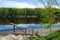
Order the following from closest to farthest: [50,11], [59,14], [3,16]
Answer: [59,14] < [50,11] < [3,16]

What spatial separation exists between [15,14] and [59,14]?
139 feet

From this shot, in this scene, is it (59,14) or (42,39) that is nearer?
(42,39)

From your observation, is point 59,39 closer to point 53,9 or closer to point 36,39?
point 36,39

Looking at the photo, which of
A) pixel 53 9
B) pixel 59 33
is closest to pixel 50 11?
pixel 53 9

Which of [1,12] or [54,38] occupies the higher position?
[54,38]

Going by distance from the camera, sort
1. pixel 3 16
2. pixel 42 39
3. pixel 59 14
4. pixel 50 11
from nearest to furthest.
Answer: pixel 42 39 < pixel 59 14 < pixel 50 11 < pixel 3 16

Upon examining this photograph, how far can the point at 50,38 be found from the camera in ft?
4.47

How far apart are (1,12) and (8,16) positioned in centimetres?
183

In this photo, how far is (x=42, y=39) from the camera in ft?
4.36

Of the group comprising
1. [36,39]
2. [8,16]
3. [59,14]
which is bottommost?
[8,16]

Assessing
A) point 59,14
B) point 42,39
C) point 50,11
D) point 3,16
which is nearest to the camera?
point 42,39

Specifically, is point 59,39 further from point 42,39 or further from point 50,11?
point 50,11

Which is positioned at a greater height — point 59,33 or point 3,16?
point 59,33

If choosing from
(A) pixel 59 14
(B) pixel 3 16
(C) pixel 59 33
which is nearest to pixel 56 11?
(A) pixel 59 14
